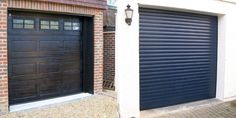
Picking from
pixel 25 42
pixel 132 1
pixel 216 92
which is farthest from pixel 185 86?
pixel 25 42

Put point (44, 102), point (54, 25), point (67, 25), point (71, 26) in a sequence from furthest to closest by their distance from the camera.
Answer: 1. point (71, 26)
2. point (67, 25)
3. point (54, 25)
4. point (44, 102)

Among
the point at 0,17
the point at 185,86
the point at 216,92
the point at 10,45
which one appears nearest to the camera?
the point at 0,17

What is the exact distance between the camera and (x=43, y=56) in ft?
22.7

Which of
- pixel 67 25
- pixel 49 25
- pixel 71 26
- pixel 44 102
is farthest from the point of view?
pixel 71 26

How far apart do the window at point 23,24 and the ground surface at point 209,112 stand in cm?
375

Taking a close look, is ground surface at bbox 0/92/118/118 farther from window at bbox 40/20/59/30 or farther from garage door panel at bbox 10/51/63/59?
window at bbox 40/20/59/30

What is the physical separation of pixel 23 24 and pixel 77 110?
2.45m

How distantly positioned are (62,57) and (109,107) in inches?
80.5

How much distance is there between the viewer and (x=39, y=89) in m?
6.93

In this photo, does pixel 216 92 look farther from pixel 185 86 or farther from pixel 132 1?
pixel 132 1

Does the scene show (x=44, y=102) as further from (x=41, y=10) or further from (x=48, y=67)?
(x=41, y=10)

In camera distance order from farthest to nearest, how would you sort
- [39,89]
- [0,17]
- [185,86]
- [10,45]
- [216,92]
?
1. [216,92]
2. [185,86]
3. [39,89]
4. [10,45]
5. [0,17]

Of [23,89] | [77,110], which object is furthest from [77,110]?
[23,89]

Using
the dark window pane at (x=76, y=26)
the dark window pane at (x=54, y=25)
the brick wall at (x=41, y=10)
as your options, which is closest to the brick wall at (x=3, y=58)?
the brick wall at (x=41, y=10)
